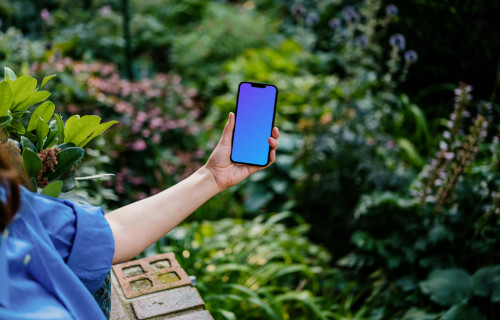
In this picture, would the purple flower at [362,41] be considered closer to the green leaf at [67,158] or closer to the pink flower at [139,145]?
the pink flower at [139,145]

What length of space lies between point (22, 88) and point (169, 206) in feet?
1.60

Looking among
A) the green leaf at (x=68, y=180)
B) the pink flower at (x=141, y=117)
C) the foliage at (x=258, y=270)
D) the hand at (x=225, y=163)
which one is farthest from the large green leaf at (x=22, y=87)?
the pink flower at (x=141, y=117)

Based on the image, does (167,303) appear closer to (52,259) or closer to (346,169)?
(52,259)

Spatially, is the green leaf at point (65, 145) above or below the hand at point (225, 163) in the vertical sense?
above

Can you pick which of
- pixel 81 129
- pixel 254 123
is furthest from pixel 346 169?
pixel 81 129

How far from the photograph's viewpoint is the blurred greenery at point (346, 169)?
2311 millimetres

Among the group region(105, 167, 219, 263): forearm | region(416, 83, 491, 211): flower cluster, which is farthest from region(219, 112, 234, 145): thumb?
region(416, 83, 491, 211): flower cluster

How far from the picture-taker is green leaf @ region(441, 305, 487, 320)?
2.03 meters

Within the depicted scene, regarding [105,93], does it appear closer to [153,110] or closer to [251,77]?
[153,110]

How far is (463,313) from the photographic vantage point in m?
2.05

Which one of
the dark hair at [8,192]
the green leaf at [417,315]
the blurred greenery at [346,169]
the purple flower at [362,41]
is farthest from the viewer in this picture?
the purple flower at [362,41]

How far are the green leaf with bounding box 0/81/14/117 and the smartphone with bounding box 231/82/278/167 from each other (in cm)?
63

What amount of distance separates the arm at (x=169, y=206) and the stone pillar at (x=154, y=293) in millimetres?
207

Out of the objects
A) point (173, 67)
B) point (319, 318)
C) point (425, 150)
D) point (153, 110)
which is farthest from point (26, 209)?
point (173, 67)
